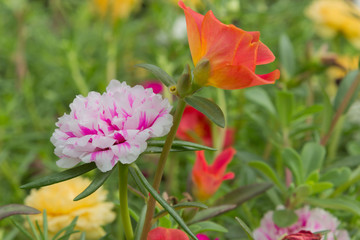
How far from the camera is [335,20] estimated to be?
0.99m

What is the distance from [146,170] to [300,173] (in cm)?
36

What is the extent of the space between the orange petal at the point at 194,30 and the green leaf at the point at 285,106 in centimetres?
26

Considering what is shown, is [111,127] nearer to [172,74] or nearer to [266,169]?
[266,169]

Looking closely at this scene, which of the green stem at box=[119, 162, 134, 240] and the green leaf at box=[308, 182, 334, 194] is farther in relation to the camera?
the green leaf at box=[308, 182, 334, 194]

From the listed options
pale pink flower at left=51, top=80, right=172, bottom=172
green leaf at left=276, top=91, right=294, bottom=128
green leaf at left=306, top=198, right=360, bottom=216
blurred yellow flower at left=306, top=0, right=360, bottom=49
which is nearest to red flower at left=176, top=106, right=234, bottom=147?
green leaf at left=276, top=91, right=294, bottom=128

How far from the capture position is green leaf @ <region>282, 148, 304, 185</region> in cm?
45

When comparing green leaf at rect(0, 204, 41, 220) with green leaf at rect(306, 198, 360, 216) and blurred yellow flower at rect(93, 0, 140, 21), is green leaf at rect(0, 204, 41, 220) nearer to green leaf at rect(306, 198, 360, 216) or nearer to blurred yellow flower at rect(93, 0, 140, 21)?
green leaf at rect(306, 198, 360, 216)

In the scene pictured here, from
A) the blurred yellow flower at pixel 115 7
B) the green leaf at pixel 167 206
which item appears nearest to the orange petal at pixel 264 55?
the green leaf at pixel 167 206

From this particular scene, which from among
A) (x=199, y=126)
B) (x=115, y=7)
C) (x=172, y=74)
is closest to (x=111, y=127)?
(x=199, y=126)

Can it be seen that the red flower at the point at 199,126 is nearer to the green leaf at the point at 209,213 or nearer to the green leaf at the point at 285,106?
the green leaf at the point at 285,106

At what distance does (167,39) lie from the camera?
3.34 ft

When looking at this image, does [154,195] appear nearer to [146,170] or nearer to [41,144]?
[146,170]

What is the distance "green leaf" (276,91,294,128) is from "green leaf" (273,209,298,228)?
16cm

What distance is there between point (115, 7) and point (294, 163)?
0.71 meters
